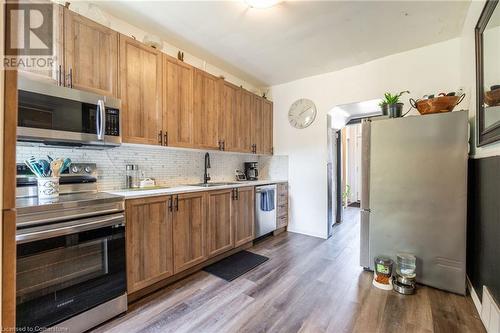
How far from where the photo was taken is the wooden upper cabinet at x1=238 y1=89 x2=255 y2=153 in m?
3.26

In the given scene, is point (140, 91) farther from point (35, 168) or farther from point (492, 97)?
point (492, 97)

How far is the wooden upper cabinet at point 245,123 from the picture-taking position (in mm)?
3262

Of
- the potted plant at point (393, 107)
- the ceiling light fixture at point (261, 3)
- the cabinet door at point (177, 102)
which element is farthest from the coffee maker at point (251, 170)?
the ceiling light fixture at point (261, 3)

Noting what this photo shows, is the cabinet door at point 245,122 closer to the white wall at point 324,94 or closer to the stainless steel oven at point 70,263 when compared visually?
the white wall at point 324,94

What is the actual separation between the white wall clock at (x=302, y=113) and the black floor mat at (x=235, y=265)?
2.21 m

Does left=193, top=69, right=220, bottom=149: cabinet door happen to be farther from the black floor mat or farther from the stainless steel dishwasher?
the black floor mat

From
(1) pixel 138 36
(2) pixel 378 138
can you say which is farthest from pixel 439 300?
(1) pixel 138 36

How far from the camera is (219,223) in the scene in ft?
8.48

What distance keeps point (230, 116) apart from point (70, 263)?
2.34 metres

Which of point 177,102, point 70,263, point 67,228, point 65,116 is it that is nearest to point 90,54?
point 65,116

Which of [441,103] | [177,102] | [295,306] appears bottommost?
[295,306]

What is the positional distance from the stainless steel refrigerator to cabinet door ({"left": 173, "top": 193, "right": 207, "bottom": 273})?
1799 mm

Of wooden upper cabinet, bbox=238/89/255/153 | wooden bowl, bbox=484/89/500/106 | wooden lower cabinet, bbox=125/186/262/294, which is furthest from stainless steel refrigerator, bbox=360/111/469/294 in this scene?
wooden upper cabinet, bbox=238/89/255/153

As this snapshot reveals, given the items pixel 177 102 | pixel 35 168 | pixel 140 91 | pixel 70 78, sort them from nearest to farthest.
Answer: pixel 35 168 < pixel 70 78 < pixel 140 91 < pixel 177 102
